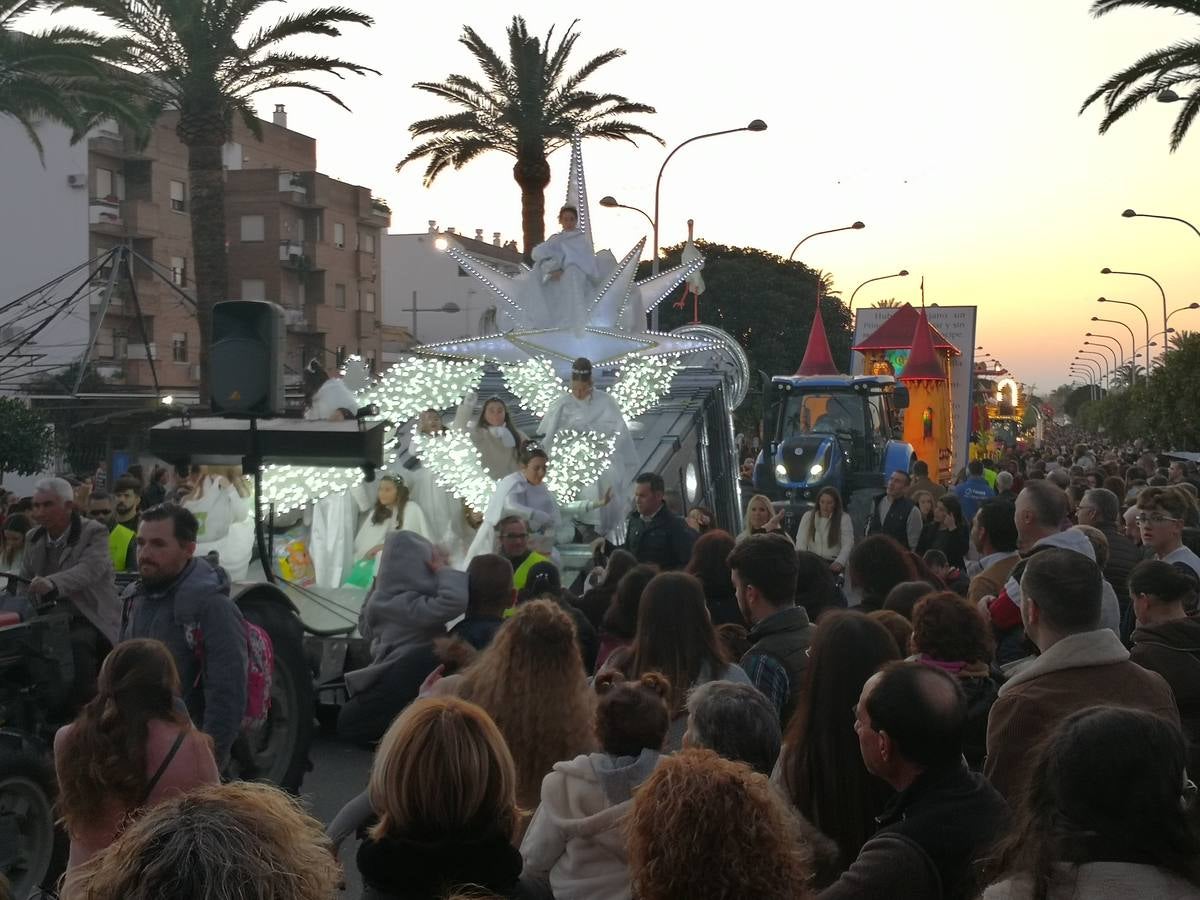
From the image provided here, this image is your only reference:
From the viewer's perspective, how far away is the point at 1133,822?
285 cm

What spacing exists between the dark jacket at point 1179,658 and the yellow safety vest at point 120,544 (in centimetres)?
796

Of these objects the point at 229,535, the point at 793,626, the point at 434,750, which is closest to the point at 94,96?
the point at 229,535

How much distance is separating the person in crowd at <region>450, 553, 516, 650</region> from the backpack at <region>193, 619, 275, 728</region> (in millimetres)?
865

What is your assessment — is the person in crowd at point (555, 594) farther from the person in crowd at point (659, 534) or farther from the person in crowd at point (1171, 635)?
the person in crowd at point (1171, 635)

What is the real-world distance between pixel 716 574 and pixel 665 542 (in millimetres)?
2773

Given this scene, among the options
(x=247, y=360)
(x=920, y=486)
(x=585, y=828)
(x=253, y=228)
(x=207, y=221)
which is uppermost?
(x=253, y=228)

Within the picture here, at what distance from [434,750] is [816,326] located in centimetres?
2643

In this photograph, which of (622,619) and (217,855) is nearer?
(217,855)

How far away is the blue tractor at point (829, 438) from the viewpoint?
2341 centimetres

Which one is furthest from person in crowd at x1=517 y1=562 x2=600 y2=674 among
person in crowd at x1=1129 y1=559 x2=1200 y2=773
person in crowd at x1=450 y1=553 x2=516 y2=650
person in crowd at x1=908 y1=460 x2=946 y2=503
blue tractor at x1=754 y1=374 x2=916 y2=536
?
blue tractor at x1=754 y1=374 x2=916 y2=536

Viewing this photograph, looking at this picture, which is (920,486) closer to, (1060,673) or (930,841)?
(1060,673)

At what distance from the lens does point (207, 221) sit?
78.2ft

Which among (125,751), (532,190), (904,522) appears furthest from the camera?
(532,190)

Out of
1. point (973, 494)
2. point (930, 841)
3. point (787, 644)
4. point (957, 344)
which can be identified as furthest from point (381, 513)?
point (957, 344)
